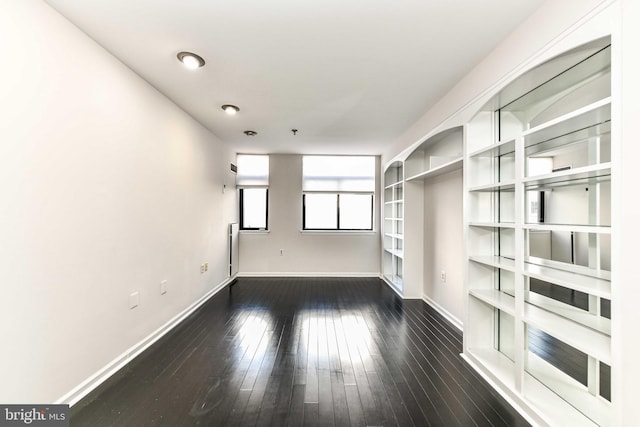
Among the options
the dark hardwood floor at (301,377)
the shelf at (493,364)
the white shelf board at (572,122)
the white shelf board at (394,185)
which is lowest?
the dark hardwood floor at (301,377)

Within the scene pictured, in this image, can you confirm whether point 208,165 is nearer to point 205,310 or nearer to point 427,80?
point 205,310

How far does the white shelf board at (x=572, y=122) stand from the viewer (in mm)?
1310

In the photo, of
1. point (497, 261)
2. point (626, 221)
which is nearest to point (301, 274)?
point (497, 261)

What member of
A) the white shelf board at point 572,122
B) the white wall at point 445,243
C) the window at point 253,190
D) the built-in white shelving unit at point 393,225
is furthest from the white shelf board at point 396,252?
the white shelf board at point 572,122

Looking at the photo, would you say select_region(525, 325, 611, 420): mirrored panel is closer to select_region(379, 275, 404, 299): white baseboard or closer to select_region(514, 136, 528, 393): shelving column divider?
select_region(514, 136, 528, 393): shelving column divider

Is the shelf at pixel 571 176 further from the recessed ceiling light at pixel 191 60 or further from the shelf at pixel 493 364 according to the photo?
the recessed ceiling light at pixel 191 60

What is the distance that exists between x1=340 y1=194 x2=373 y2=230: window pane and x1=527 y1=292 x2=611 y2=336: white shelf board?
13.0 feet

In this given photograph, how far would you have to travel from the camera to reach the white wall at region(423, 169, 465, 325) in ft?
10.4

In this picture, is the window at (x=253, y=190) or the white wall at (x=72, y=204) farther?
the window at (x=253, y=190)

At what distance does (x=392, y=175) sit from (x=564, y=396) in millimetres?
4069

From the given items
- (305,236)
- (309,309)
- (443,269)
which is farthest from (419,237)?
(305,236)

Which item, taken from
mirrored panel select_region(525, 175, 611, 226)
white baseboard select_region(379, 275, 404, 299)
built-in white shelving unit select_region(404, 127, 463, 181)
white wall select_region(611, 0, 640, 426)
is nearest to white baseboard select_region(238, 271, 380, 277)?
white baseboard select_region(379, 275, 404, 299)

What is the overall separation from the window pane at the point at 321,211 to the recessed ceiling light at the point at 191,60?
372 centimetres

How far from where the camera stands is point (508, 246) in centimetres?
228
